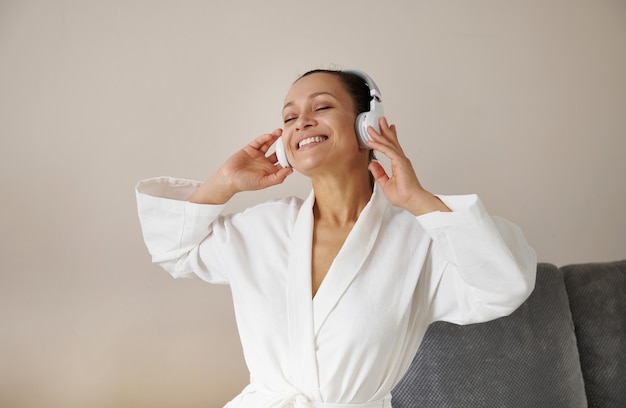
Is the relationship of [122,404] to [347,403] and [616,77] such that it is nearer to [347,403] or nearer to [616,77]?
[347,403]

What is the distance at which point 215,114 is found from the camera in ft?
6.38

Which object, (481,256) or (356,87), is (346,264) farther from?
(356,87)

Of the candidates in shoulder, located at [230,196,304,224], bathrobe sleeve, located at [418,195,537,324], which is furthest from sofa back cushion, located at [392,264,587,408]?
shoulder, located at [230,196,304,224]

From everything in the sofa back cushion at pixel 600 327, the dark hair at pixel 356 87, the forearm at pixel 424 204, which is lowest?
the sofa back cushion at pixel 600 327

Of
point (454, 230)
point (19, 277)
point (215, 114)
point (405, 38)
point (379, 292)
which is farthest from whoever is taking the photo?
point (405, 38)

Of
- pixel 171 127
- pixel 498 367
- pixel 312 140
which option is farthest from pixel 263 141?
pixel 498 367

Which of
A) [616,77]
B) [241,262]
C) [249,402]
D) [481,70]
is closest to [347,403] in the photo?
[249,402]

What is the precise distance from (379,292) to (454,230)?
0.73 ft

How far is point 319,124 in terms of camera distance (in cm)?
128

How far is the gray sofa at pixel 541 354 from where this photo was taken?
171 cm

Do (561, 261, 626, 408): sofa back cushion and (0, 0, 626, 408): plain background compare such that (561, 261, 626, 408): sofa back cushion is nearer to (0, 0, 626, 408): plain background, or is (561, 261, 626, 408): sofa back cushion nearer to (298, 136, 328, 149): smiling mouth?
(0, 0, 626, 408): plain background

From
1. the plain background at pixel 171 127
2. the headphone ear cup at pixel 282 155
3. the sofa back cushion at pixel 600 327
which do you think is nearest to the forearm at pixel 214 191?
the headphone ear cup at pixel 282 155

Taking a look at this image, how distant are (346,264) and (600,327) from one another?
3.89 ft

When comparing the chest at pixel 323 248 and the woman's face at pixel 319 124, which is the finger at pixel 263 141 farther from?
the chest at pixel 323 248
